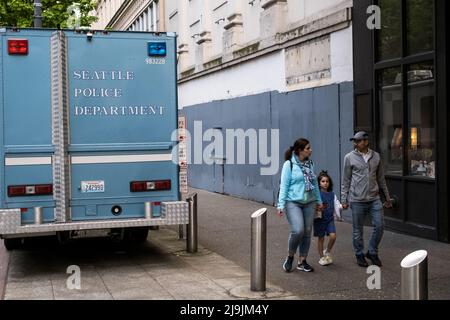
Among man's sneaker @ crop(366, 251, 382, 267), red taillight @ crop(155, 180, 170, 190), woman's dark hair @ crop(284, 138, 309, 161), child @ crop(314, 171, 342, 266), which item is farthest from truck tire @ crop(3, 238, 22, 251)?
man's sneaker @ crop(366, 251, 382, 267)

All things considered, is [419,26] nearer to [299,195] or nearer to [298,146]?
[298,146]

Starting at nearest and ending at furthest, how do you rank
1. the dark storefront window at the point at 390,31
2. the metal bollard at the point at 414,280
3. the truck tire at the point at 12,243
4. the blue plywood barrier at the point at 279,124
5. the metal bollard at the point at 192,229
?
the metal bollard at the point at 414,280 < the truck tire at the point at 12,243 < the metal bollard at the point at 192,229 < the dark storefront window at the point at 390,31 < the blue plywood barrier at the point at 279,124

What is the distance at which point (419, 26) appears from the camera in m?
9.84

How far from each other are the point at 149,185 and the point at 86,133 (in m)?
1.12

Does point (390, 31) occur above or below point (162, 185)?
above

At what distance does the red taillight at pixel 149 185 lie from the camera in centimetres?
809

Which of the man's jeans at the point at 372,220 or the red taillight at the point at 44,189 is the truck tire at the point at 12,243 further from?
the man's jeans at the point at 372,220

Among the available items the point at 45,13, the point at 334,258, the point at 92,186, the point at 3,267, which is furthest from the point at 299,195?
the point at 45,13

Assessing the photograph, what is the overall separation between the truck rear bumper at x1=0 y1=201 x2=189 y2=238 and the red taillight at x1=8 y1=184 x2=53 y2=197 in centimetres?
23

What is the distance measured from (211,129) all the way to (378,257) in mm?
11919

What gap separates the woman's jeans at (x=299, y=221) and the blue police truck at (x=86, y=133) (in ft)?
5.20

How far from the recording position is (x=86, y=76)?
7875 millimetres

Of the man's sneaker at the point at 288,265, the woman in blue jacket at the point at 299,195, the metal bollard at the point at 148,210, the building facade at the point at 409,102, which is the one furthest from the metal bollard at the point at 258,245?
the building facade at the point at 409,102

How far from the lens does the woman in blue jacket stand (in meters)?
7.46
